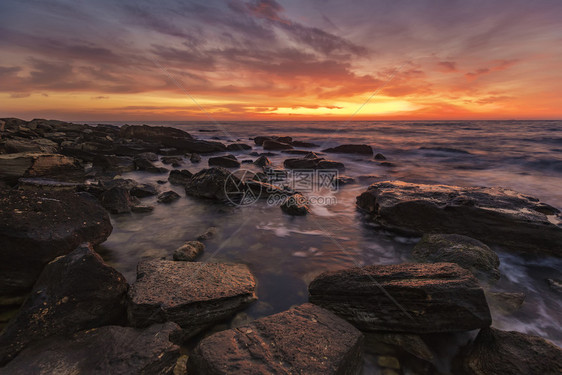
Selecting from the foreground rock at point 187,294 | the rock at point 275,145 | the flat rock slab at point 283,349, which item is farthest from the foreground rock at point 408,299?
the rock at point 275,145

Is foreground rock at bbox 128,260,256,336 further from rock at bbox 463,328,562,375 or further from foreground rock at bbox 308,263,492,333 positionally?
rock at bbox 463,328,562,375

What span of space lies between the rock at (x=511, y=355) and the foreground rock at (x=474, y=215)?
299 cm

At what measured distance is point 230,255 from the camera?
422 centimetres

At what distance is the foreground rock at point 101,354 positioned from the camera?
187cm

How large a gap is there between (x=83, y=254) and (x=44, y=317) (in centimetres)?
59

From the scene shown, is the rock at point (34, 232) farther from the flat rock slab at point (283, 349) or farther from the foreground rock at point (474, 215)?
the foreground rock at point (474, 215)

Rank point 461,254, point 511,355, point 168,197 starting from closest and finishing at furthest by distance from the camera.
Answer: point 511,355, point 461,254, point 168,197

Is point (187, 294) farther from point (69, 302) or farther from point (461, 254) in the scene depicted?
point (461, 254)

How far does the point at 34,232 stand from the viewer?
2818mm

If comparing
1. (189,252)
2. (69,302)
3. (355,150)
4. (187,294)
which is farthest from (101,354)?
(355,150)

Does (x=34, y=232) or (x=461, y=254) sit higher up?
(x=34, y=232)

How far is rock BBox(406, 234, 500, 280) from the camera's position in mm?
3662

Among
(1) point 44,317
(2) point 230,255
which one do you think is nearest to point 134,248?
(2) point 230,255

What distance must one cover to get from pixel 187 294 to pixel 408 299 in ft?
7.51
